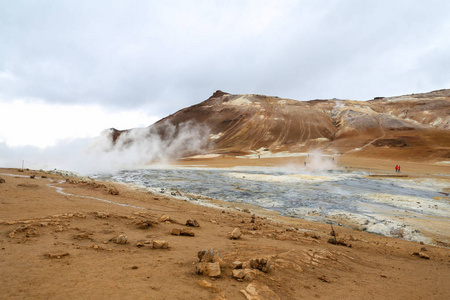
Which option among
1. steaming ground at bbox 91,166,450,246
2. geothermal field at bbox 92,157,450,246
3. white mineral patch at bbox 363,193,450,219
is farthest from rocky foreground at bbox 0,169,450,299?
white mineral patch at bbox 363,193,450,219

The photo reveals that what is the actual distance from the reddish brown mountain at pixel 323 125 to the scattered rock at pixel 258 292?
58107 mm

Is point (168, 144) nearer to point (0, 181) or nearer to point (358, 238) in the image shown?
point (0, 181)

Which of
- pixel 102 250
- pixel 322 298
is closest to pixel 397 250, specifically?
pixel 322 298

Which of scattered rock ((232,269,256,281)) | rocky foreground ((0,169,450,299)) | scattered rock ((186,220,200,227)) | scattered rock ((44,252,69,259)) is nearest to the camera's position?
rocky foreground ((0,169,450,299))

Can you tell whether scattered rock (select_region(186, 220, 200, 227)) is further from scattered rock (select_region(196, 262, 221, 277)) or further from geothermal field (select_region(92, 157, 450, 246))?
geothermal field (select_region(92, 157, 450, 246))

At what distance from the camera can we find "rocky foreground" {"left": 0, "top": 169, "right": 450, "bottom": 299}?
3.89 m

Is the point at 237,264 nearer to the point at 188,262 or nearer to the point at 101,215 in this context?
the point at 188,262

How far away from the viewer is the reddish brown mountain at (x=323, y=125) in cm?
6378

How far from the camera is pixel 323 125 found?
8438 cm

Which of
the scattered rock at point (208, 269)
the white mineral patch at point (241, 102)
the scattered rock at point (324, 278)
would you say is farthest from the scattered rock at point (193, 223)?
the white mineral patch at point (241, 102)

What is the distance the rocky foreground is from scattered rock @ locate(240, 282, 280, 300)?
2 cm

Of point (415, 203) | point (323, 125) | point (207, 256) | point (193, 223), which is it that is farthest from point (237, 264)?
point (323, 125)

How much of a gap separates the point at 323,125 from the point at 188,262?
85.8 metres

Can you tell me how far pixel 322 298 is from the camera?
4.37 m
